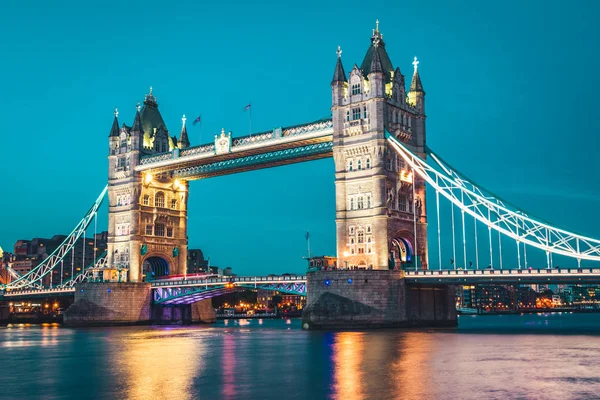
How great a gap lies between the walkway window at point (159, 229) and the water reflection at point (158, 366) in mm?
40377

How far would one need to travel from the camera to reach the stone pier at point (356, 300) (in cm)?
6625

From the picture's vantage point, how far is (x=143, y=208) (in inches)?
3807

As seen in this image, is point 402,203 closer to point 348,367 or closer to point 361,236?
point 361,236

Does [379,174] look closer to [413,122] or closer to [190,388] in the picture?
[413,122]

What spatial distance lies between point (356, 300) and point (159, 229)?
4035 cm

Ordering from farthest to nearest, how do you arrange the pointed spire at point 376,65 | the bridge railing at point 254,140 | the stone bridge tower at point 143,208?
1. the stone bridge tower at point 143,208
2. the bridge railing at point 254,140
3. the pointed spire at point 376,65

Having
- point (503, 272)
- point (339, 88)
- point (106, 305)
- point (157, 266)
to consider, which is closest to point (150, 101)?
point (157, 266)

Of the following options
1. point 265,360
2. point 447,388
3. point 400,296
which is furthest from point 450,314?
point 447,388

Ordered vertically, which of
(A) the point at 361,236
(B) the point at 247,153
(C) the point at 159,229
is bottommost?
(A) the point at 361,236

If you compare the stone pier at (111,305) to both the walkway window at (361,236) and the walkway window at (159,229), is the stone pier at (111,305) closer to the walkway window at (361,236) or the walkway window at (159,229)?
the walkway window at (159,229)

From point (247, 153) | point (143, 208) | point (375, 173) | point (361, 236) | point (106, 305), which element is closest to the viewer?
point (375, 173)

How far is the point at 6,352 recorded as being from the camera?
50844mm

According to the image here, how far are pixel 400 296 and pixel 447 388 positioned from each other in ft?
130

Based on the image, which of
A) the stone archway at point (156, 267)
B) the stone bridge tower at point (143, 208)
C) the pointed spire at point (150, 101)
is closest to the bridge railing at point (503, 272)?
the stone bridge tower at point (143, 208)
